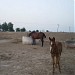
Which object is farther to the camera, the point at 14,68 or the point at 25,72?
the point at 14,68

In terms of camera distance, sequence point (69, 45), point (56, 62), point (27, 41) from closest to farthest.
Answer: point (56, 62) → point (69, 45) → point (27, 41)

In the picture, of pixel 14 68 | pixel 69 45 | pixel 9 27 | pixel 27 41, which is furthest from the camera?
pixel 9 27

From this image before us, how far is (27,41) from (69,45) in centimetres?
511

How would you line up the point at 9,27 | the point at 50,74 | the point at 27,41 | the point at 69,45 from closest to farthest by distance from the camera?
1. the point at 50,74
2. the point at 69,45
3. the point at 27,41
4. the point at 9,27

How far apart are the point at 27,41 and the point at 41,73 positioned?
46.3 ft

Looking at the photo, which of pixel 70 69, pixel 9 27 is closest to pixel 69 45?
pixel 70 69

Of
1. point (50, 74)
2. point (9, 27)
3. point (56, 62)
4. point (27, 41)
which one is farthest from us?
point (9, 27)

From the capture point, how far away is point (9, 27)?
87.7 metres

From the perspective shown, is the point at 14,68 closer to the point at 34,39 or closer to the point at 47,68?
the point at 47,68

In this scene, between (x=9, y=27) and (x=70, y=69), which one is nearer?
(x=70, y=69)

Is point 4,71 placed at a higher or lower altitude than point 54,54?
lower

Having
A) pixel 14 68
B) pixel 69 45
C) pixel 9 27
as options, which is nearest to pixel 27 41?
pixel 69 45

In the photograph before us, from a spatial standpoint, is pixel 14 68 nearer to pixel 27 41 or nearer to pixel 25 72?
pixel 25 72

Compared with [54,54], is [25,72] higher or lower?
lower
